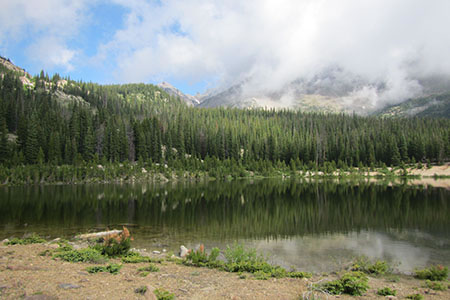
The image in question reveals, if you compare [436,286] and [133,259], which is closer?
[436,286]

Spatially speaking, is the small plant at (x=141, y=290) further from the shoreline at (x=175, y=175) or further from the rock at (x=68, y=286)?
the shoreline at (x=175, y=175)

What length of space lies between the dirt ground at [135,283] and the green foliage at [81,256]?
56cm

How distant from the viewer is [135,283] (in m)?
10.2

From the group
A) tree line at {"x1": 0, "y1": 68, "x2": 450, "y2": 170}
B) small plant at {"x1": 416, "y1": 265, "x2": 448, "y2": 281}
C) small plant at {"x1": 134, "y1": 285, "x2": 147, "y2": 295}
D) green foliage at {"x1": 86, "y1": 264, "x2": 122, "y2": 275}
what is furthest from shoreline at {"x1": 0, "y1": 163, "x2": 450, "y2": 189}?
small plant at {"x1": 134, "y1": 285, "x2": 147, "y2": 295}

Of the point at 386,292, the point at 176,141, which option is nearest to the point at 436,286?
the point at 386,292

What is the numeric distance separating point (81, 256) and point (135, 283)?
470 centimetres

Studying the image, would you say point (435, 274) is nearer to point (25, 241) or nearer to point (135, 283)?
point (135, 283)

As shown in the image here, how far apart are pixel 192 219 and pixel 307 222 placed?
10.7 m

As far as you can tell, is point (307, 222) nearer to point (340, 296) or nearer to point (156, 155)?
point (340, 296)

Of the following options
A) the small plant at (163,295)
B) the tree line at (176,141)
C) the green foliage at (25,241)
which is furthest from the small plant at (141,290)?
the tree line at (176,141)

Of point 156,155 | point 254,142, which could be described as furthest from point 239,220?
point 254,142

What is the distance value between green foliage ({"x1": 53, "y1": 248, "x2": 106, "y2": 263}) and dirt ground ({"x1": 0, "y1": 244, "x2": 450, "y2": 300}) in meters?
0.56

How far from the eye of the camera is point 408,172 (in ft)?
308

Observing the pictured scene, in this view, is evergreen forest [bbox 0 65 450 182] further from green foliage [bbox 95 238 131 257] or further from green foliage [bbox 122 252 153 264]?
green foliage [bbox 122 252 153 264]
